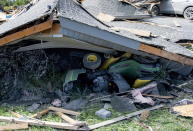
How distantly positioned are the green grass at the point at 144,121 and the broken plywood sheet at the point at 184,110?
122 mm

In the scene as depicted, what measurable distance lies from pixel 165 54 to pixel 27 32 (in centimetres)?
314

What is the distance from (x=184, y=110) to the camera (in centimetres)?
673

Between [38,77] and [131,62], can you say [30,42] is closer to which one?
[38,77]

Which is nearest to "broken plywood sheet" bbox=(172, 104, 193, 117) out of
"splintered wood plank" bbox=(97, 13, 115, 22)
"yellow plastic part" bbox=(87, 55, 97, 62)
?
"yellow plastic part" bbox=(87, 55, 97, 62)

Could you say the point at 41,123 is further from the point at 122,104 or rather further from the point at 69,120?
the point at 122,104

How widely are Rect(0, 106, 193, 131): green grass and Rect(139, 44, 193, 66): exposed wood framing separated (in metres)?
1.36

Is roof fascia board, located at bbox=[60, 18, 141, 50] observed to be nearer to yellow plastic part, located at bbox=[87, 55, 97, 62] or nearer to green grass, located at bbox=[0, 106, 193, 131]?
yellow plastic part, located at bbox=[87, 55, 97, 62]

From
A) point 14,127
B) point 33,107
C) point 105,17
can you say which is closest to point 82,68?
point 33,107

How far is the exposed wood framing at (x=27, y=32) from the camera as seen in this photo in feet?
22.9

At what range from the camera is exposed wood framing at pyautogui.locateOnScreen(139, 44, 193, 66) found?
7398 millimetres

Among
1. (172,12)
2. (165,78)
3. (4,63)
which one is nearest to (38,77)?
(4,63)

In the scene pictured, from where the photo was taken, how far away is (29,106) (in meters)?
7.21

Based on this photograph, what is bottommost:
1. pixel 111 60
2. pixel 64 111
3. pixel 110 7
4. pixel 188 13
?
pixel 64 111

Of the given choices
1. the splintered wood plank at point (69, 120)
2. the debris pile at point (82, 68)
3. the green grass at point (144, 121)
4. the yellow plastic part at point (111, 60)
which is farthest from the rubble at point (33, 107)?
the yellow plastic part at point (111, 60)
